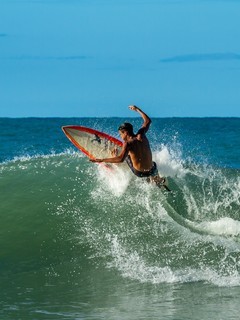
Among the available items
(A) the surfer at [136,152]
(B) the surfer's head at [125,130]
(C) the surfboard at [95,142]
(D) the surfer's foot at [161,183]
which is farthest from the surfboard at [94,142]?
(B) the surfer's head at [125,130]

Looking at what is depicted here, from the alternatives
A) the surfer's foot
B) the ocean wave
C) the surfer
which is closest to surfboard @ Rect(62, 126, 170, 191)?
the ocean wave

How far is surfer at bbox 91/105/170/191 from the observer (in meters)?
10.6

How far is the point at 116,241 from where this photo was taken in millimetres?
10477

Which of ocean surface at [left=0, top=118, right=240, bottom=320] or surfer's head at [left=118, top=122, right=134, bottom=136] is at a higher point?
surfer's head at [left=118, top=122, right=134, bottom=136]

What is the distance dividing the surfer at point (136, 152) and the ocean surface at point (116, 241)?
75cm

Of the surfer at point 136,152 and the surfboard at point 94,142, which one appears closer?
the surfer at point 136,152

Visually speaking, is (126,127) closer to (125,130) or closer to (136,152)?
(125,130)

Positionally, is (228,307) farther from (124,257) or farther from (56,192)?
(56,192)

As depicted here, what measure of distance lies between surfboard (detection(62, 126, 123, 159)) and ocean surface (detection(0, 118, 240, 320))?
329 millimetres

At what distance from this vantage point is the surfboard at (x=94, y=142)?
40.2 ft

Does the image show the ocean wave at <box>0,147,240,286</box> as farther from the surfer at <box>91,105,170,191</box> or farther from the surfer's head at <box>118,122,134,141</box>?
the surfer's head at <box>118,122,134,141</box>

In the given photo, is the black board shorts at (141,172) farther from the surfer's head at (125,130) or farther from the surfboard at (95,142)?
the surfboard at (95,142)

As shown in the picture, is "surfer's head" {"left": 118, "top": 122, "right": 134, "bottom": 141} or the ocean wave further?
"surfer's head" {"left": 118, "top": 122, "right": 134, "bottom": 141}

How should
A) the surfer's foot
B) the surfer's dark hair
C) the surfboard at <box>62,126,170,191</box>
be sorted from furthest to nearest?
the surfboard at <box>62,126,170,191</box>, the surfer's foot, the surfer's dark hair
